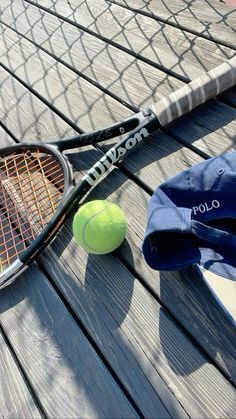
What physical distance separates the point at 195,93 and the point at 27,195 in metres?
0.61

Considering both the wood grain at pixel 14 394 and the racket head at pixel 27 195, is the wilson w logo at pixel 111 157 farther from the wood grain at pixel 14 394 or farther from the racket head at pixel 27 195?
the wood grain at pixel 14 394

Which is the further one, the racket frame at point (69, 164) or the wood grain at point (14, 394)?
the racket frame at point (69, 164)

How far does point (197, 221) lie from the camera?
3.51 ft

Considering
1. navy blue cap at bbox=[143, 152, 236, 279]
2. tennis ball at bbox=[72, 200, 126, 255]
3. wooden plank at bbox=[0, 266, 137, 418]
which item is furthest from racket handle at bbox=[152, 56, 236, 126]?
wooden plank at bbox=[0, 266, 137, 418]

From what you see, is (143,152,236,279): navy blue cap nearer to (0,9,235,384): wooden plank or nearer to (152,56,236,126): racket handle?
(0,9,235,384): wooden plank

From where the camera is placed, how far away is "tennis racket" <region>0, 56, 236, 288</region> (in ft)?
4.22

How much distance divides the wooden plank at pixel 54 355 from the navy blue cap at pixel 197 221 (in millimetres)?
272

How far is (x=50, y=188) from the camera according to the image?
1372 millimetres

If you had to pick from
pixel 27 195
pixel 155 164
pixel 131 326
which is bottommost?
pixel 131 326

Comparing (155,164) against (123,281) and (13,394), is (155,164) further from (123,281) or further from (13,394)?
(13,394)

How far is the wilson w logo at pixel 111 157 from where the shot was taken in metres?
1.29

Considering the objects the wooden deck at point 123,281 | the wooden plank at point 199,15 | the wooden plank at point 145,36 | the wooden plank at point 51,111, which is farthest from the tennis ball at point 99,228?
the wooden plank at point 199,15

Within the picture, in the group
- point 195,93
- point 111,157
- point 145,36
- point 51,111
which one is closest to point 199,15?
point 145,36

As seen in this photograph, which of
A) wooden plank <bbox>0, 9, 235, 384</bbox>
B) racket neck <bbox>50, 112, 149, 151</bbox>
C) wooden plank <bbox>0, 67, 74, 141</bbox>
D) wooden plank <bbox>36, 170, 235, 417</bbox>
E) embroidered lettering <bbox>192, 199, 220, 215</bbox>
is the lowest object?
wooden plank <bbox>36, 170, 235, 417</bbox>
